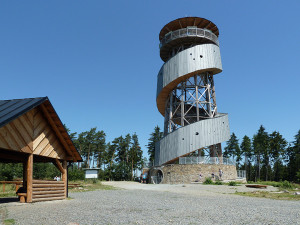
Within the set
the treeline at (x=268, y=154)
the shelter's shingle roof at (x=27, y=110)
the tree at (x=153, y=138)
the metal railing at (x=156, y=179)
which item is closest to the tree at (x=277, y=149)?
the treeline at (x=268, y=154)

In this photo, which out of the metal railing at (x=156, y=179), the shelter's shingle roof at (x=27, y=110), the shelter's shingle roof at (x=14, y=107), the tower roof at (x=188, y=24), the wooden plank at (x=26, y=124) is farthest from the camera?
the tower roof at (x=188, y=24)

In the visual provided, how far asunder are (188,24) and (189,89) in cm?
819

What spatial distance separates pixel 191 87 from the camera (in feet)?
103

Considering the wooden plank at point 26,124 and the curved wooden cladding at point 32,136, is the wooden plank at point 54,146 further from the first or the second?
the wooden plank at point 26,124

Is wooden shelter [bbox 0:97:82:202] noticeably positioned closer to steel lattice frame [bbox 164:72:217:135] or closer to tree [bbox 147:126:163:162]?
steel lattice frame [bbox 164:72:217:135]

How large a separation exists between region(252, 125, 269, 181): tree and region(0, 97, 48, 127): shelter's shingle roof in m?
53.5

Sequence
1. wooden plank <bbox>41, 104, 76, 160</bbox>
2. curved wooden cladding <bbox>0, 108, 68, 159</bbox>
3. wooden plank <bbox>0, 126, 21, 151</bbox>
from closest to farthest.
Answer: wooden plank <bbox>0, 126, 21, 151</bbox>, curved wooden cladding <bbox>0, 108, 68, 159</bbox>, wooden plank <bbox>41, 104, 76, 160</bbox>

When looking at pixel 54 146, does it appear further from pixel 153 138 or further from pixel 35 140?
pixel 153 138

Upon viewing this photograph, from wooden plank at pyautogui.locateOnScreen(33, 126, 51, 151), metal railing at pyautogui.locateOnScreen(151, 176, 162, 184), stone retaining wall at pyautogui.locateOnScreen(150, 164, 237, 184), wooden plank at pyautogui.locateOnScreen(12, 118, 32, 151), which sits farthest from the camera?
metal railing at pyautogui.locateOnScreen(151, 176, 162, 184)

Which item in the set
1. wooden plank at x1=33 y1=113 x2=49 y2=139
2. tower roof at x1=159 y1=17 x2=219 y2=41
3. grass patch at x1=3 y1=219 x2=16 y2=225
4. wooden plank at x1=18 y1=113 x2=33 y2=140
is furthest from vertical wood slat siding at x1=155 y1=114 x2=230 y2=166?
grass patch at x1=3 y1=219 x2=16 y2=225

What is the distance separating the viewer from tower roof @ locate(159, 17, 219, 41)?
103 feet

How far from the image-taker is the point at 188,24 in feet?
105

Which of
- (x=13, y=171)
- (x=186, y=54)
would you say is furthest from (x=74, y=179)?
(x=186, y=54)

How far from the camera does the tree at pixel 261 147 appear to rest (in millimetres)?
55091
